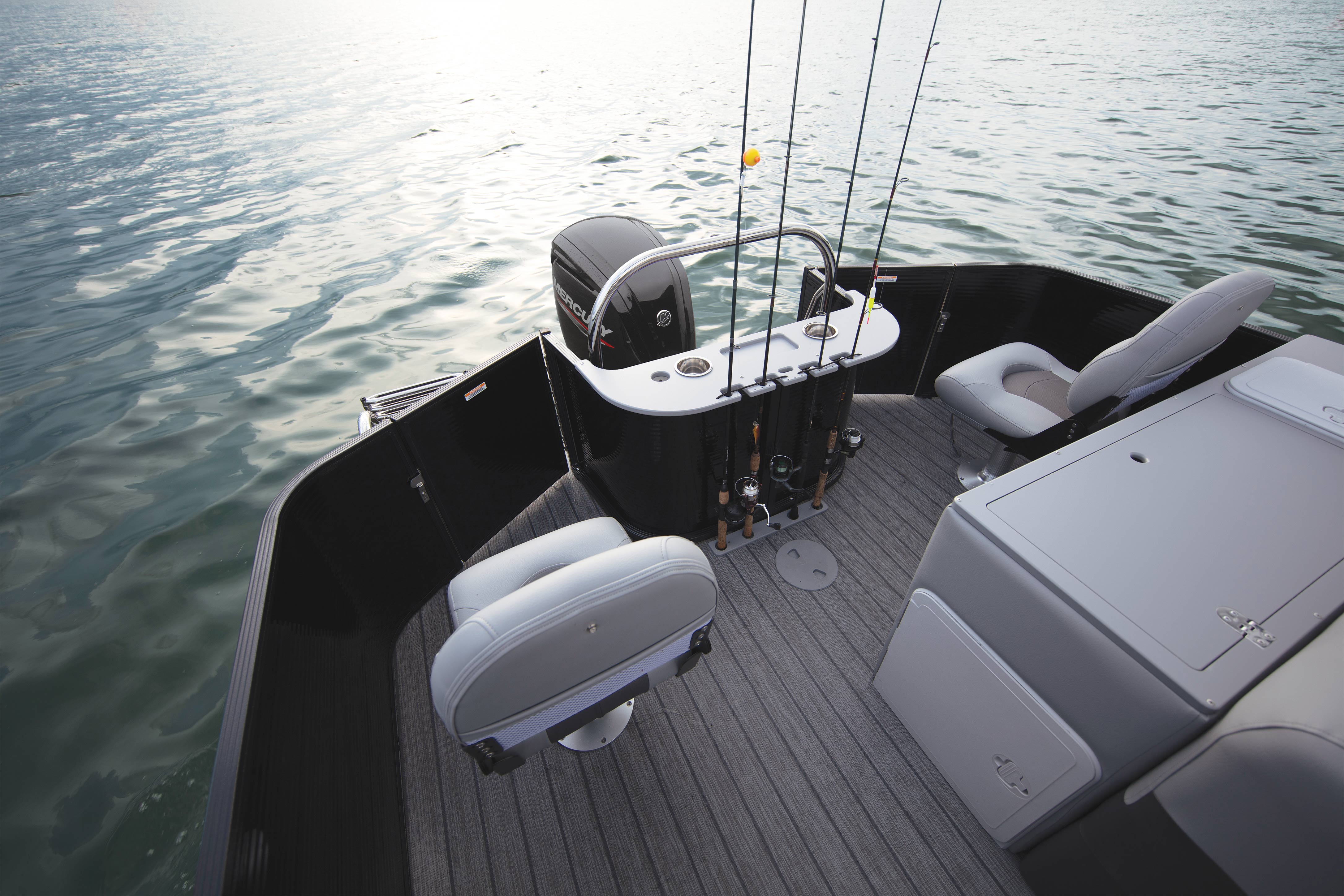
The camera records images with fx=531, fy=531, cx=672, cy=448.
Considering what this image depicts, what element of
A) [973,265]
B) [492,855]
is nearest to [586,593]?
[492,855]

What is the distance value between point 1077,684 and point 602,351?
2.11 m

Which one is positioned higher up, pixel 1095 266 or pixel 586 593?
pixel 586 593

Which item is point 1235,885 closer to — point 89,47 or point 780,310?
point 780,310

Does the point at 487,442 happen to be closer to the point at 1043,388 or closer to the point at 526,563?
the point at 526,563

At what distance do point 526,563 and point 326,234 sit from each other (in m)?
6.03

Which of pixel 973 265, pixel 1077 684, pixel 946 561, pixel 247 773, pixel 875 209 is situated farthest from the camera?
pixel 875 209

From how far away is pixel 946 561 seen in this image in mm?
1341

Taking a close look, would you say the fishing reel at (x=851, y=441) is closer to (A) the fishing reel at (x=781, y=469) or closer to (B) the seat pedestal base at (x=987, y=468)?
(A) the fishing reel at (x=781, y=469)

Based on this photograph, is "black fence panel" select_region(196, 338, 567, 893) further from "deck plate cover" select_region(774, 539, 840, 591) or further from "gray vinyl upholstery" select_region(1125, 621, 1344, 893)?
"gray vinyl upholstery" select_region(1125, 621, 1344, 893)

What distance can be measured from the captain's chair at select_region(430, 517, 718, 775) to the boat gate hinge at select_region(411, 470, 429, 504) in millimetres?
949

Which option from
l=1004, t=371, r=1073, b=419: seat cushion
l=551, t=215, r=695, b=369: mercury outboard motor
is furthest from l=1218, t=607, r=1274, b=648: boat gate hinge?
l=551, t=215, r=695, b=369: mercury outboard motor

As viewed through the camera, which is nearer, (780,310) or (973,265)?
(973,265)

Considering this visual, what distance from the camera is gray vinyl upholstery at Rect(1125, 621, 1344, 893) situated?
0.76m

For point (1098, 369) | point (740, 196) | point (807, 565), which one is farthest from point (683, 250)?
point (1098, 369)
